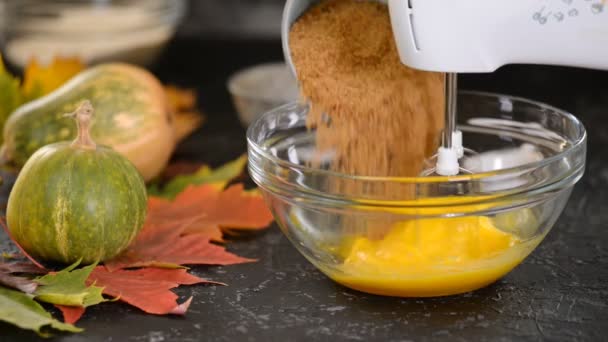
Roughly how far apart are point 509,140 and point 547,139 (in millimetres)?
53

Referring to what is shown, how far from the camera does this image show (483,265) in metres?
0.92

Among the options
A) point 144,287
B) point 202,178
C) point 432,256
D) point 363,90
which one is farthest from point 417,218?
point 202,178

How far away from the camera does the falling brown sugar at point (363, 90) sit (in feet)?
3.29

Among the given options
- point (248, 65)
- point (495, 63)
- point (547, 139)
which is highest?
point (495, 63)

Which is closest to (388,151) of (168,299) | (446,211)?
(446,211)

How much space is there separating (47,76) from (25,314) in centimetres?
64

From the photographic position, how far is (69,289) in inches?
36.3

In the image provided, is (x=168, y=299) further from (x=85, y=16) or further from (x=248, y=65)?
(x=248, y=65)

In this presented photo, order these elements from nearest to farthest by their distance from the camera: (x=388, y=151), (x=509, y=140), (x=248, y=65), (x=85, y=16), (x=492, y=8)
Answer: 1. (x=492, y=8)
2. (x=388, y=151)
3. (x=509, y=140)
4. (x=85, y=16)
5. (x=248, y=65)

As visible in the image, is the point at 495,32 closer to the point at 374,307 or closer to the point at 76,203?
the point at 374,307

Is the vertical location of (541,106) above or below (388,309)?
above

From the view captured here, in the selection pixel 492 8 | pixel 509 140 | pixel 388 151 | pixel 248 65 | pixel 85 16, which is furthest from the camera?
pixel 248 65

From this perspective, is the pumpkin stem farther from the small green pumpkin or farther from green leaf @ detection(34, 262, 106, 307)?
green leaf @ detection(34, 262, 106, 307)

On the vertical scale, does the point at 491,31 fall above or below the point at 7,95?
above
